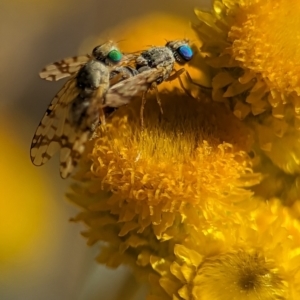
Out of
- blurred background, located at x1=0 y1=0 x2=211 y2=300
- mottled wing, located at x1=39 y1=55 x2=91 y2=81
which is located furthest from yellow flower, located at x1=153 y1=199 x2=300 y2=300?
blurred background, located at x1=0 y1=0 x2=211 y2=300

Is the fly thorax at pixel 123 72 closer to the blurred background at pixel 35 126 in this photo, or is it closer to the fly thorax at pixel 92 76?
the fly thorax at pixel 92 76

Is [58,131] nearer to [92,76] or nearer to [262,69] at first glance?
[92,76]

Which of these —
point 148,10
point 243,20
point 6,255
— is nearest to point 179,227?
point 243,20

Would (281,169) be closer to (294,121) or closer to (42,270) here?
(294,121)

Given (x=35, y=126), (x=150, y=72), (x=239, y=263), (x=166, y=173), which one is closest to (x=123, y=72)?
(x=150, y=72)

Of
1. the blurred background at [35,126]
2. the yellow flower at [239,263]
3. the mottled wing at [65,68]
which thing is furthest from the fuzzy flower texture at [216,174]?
the blurred background at [35,126]

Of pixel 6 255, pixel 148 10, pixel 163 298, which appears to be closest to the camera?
pixel 163 298

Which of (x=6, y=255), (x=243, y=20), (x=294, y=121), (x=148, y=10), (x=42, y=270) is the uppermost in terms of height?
(x=243, y=20)
